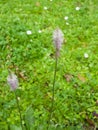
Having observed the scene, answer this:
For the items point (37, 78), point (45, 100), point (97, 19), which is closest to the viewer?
point (45, 100)

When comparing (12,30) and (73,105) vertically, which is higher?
(12,30)

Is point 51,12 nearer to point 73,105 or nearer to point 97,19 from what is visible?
point 97,19

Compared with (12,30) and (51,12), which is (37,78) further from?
(51,12)

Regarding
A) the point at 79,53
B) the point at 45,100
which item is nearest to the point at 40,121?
the point at 45,100

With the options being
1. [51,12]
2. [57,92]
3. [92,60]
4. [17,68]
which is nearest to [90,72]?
[92,60]

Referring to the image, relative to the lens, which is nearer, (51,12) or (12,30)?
(12,30)

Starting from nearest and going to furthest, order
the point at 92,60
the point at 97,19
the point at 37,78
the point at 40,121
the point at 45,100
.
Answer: the point at 40,121 < the point at 45,100 < the point at 37,78 < the point at 92,60 < the point at 97,19
